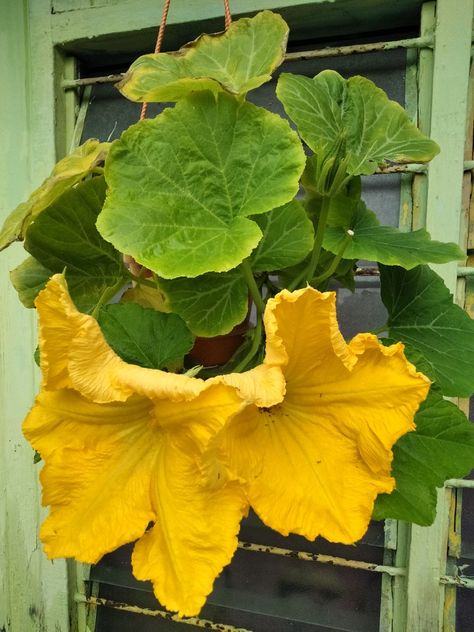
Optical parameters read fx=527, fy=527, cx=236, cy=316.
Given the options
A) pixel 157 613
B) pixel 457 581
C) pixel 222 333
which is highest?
pixel 222 333

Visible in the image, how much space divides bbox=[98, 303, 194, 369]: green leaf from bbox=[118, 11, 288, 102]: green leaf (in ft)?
0.68

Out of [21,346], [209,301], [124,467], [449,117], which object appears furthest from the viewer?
[21,346]

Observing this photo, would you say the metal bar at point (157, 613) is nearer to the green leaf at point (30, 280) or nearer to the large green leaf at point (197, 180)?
the green leaf at point (30, 280)

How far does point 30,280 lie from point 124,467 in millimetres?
282

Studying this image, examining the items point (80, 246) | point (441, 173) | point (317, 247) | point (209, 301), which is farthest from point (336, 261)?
point (441, 173)

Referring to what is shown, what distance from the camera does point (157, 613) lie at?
3.63 feet

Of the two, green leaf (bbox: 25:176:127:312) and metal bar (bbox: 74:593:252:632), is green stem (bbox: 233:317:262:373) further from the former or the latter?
metal bar (bbox: 74:593:252:632)

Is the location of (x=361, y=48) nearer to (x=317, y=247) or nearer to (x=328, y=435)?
(x=317, y=247)

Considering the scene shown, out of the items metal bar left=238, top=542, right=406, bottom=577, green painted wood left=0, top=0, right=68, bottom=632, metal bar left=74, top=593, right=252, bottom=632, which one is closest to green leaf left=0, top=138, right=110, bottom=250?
green painted wood left=0, top=0, right=68, bottom=632

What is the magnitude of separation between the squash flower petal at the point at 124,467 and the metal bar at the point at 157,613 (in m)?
0.78

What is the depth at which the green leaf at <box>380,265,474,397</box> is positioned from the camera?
21.9 inches

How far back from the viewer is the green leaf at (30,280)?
606mm

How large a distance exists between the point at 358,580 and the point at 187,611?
0.76 metres

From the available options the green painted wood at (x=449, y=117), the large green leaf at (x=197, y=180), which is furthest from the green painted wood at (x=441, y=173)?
the large green leaf at (x=197, y=180)
